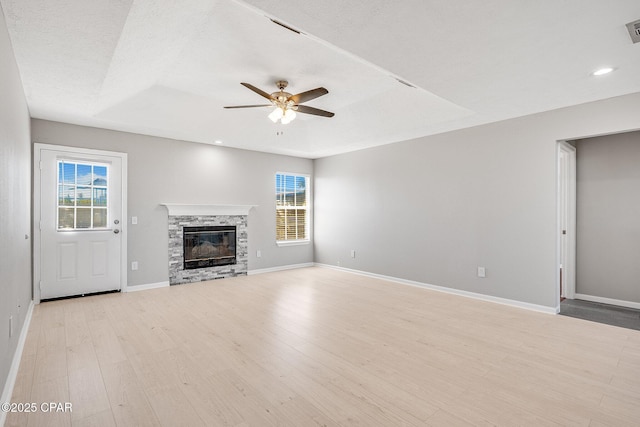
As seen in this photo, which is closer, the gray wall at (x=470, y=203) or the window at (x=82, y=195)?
the gray wall at (x=470, y=203)

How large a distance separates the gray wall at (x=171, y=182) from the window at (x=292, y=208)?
0.69ft

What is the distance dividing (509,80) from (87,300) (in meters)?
5.89

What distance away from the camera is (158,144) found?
5.25 metres

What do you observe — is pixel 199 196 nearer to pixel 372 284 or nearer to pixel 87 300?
pixel 87 300

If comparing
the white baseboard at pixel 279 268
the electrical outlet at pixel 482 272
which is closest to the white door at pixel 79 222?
the white baseboard at pixel 279 268

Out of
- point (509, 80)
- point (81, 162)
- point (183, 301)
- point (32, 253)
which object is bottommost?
point (183, 301)

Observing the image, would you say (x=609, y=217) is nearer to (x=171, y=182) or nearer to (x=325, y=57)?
(x=325, y=57)

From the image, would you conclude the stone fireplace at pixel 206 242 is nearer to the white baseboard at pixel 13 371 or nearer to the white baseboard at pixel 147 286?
the white baseboard at pixel 147 286

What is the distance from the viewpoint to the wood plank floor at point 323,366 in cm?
192

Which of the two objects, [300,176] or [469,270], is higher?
[300,176]

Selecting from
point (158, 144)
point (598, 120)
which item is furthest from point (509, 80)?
point (158, 144)

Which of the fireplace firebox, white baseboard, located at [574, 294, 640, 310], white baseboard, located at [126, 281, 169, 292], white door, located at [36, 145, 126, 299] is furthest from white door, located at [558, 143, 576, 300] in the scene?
white door, located at [36, 145, 126, 299]

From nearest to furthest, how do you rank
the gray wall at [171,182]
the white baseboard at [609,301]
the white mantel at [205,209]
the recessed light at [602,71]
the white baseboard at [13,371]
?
the white baseboard at [13,371]
the recessed light at [602,71]
the white baseboard at [609,301]
the gray wall at [171,182]
the white mantel at [205,209]

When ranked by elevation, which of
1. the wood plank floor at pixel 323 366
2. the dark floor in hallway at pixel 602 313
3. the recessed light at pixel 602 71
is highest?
the recessed light at pixel 602 71
